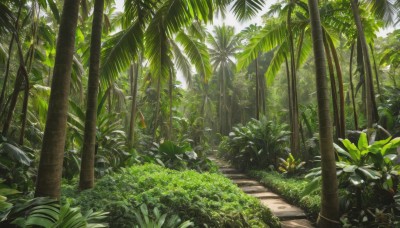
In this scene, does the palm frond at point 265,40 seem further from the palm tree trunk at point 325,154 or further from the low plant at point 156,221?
the low plant at point 156,221

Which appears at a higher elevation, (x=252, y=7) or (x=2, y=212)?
(x=252, y=7)

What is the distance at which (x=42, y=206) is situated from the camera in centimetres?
250

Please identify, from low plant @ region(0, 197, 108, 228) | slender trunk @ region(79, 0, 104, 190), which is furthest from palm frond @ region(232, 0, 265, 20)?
low plant @ region(0, 197, 108, 228)

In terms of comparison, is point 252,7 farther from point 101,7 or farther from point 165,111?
point 165,111

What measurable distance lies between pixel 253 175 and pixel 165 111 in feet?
30.1

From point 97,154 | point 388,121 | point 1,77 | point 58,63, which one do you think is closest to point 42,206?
point 58,63

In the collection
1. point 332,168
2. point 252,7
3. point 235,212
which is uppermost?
point 252,7

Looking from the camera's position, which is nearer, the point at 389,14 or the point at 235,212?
the point at 235,212

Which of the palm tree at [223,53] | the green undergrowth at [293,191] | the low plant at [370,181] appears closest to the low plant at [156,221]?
the low plant at [370,181]

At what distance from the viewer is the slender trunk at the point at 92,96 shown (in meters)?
4.41

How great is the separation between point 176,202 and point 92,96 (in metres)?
2.14

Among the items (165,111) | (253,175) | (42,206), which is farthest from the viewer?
(165,111)

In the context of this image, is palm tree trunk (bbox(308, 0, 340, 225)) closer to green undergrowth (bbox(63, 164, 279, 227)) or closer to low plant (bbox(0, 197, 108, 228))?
green undergrowth (bbox(63, 164, 279, 227))

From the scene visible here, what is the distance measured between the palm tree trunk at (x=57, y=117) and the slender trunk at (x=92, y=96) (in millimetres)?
1415
